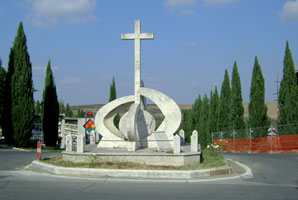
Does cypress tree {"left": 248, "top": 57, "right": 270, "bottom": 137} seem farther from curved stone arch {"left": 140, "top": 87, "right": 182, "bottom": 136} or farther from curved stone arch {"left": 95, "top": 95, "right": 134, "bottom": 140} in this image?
curved stone arch {"left": 95, "top": 95, "right": 134, "bottom": 140}

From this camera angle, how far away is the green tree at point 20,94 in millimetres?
26109

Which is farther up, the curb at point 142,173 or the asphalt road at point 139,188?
the curb at point 142,173

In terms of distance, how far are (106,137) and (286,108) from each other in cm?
1581

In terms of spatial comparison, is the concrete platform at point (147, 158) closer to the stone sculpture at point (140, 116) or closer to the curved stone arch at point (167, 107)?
the stone sculpture at point (140, 116)

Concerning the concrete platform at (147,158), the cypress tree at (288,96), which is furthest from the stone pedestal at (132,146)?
the cypress tree at (288,96)

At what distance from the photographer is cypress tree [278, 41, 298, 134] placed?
27.0 meters

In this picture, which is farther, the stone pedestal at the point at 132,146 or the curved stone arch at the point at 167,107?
the curved stone arch at the point at 167,107

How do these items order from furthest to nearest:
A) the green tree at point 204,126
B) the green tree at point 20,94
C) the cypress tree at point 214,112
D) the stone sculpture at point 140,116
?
the green tree at point 204,126 < the cypress tree at point 214,112 < the green tree at point 20,94 < the stone sculpture at point 140,116

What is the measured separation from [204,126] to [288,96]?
16.4 metres

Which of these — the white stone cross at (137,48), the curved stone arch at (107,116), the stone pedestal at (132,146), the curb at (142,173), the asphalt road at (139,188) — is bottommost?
the asphalt road at (139,188)

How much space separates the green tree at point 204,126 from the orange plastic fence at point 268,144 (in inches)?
479

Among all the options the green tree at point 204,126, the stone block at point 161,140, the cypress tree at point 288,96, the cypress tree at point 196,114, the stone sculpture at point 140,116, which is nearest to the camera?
the stone block at point 161,140

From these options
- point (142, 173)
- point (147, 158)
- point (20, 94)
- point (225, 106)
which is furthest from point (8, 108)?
point (225, 106)

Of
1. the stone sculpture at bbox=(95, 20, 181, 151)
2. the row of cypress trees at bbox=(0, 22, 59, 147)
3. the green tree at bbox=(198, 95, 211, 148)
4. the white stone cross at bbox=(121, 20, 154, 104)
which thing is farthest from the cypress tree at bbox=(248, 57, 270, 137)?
the row of cypress trees at bbox=(0, 22, 59, 147)
